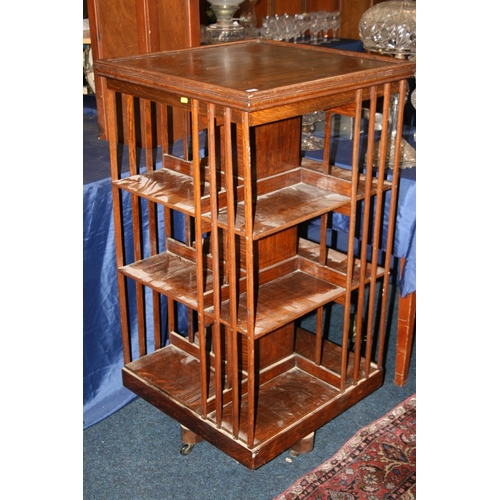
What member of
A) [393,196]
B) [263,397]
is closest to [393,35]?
[393,196]

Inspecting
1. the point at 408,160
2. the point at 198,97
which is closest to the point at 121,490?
the point at 198,97

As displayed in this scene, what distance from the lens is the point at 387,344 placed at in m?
2.82

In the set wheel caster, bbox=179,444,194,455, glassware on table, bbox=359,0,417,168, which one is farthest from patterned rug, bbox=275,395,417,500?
glassware on table, bbox=359,0,417,168

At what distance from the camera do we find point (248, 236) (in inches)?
64.2

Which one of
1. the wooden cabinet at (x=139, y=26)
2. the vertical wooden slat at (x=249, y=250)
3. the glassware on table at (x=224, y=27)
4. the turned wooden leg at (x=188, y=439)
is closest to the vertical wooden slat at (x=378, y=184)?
the vertical wooden slat at (x=249, y=250)

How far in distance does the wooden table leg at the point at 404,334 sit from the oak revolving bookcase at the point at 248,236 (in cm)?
28

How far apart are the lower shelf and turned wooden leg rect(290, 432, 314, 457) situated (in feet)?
0.37

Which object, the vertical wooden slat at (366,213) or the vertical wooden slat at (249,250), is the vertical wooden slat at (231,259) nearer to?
the vertical wooden slat at (249,250)

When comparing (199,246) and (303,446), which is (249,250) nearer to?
(199,246)

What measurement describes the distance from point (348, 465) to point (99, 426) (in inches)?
33.9

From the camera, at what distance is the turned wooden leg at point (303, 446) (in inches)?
84.0

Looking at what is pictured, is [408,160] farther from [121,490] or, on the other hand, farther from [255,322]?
[121,490]

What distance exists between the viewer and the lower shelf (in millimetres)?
1925

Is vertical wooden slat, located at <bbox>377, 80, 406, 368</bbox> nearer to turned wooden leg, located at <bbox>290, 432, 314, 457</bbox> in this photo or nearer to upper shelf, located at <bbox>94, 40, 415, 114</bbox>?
upper shelf, located at <bbox>94, 40, 415, 114</bbox>
